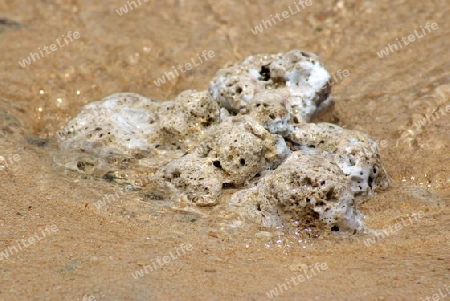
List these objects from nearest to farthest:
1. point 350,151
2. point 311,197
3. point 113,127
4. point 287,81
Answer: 1. point 311,197
2. point 350,151
3. point 113,127
4. point 287,81

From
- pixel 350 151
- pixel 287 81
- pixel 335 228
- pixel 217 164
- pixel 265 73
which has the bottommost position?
pixel 335 228

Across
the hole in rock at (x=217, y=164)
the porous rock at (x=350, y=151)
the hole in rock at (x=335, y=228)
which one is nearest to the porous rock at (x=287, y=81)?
the porous rock at (x=350, y=151)

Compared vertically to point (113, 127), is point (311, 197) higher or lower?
lower

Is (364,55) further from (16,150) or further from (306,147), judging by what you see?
(16,150)

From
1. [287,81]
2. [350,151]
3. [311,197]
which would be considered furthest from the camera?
[287,81]

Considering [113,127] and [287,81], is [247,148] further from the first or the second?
[113,127]

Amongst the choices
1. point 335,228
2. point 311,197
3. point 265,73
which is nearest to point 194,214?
point 311,197

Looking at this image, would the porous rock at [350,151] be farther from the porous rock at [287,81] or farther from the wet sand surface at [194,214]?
the porous rock at [287,81]
